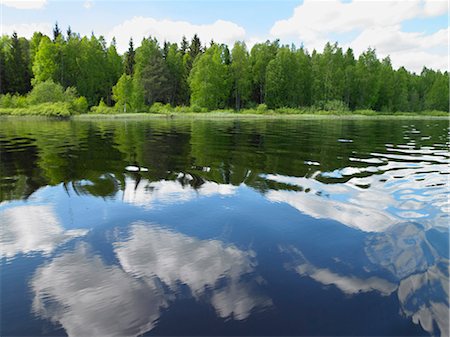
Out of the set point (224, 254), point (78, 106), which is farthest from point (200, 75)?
point (224, 254)

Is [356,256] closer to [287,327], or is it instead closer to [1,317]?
[287,327]

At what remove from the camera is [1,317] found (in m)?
3.62

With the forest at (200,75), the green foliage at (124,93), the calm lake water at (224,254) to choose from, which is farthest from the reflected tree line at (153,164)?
the forest at (200,75)

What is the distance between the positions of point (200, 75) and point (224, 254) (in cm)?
7269

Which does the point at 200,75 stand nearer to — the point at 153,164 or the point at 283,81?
the point at 283,81

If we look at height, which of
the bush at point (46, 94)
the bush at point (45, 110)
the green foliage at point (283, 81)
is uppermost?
the green foliage at point (283, 81)

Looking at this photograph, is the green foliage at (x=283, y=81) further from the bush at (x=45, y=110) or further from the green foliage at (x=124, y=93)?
the bush at (x=45, y=110)

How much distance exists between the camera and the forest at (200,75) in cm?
7481

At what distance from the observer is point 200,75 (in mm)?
74500

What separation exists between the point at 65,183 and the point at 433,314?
345 inches

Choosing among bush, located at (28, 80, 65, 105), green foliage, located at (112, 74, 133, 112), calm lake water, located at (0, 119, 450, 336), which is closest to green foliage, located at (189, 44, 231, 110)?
green foliage, located at (112, 74, 133, 112)

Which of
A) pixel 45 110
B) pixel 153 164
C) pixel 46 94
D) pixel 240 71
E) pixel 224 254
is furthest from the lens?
pixel 240 71

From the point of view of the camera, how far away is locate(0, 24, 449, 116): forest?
74.8 m

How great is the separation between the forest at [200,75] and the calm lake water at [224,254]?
208ft
